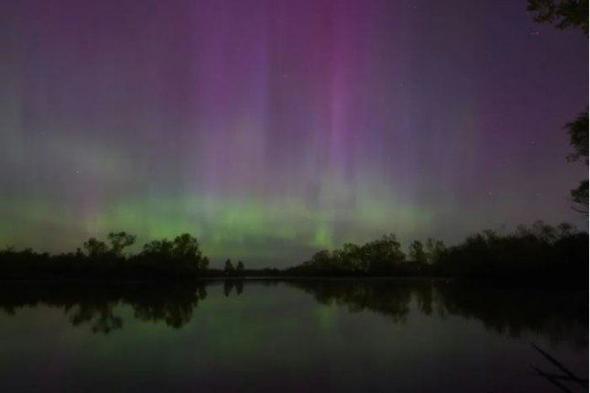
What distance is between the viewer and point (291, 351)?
23.0m

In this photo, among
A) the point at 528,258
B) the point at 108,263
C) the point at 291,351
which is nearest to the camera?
the point at 291,351

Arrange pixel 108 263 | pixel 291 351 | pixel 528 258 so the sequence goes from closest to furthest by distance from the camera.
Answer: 1. pixel 291 351
2. pixel 528 258
3. pixel 108 263

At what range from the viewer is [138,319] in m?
37.0

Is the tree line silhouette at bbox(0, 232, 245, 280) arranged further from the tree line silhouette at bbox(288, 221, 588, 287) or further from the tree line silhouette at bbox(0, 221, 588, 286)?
the tree line silhouette at bbox(288, 221, 588, 287)

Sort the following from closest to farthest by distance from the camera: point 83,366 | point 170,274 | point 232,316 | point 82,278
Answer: point 83,366
point 232,316
point 82,278
point 170,274

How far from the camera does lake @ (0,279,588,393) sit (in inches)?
655

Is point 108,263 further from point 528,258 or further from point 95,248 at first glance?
point 528,258

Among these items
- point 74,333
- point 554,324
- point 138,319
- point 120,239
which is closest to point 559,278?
point 554,324

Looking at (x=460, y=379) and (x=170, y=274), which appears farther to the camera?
(x=170, y=274)

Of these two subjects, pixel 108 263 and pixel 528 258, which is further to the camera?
pixel 108 263

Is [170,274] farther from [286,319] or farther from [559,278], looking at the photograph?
[286,319]

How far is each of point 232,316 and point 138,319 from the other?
6.81 m

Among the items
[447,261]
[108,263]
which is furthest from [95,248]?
[447,261]

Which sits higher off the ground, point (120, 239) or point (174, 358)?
point (120, 239)
